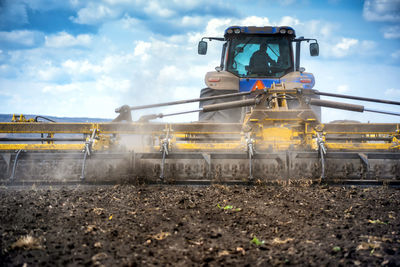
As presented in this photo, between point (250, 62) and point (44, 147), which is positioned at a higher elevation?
point (250, 62)

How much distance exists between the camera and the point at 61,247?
263 centimetres

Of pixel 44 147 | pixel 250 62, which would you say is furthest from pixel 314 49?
pixel 44 147

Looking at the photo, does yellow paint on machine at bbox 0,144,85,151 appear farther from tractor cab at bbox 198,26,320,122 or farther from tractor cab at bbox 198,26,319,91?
tractor cab at bbox 198,26,319,91

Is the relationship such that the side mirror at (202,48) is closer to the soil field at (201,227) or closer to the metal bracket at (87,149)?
the metal bracket at (87,149)

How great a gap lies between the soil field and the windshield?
13.6 ft

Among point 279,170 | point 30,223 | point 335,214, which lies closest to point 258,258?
point 335,214

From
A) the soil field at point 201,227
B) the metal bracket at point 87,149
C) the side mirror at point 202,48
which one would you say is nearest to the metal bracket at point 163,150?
the soil field at point 201,227

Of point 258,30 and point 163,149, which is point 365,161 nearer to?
point 163,149

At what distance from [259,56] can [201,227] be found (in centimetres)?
611

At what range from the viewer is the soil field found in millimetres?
2438

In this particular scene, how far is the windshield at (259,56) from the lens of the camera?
827 cm

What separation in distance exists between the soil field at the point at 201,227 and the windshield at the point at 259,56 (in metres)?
4.14

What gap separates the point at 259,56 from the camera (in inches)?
328

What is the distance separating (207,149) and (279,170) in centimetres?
124
